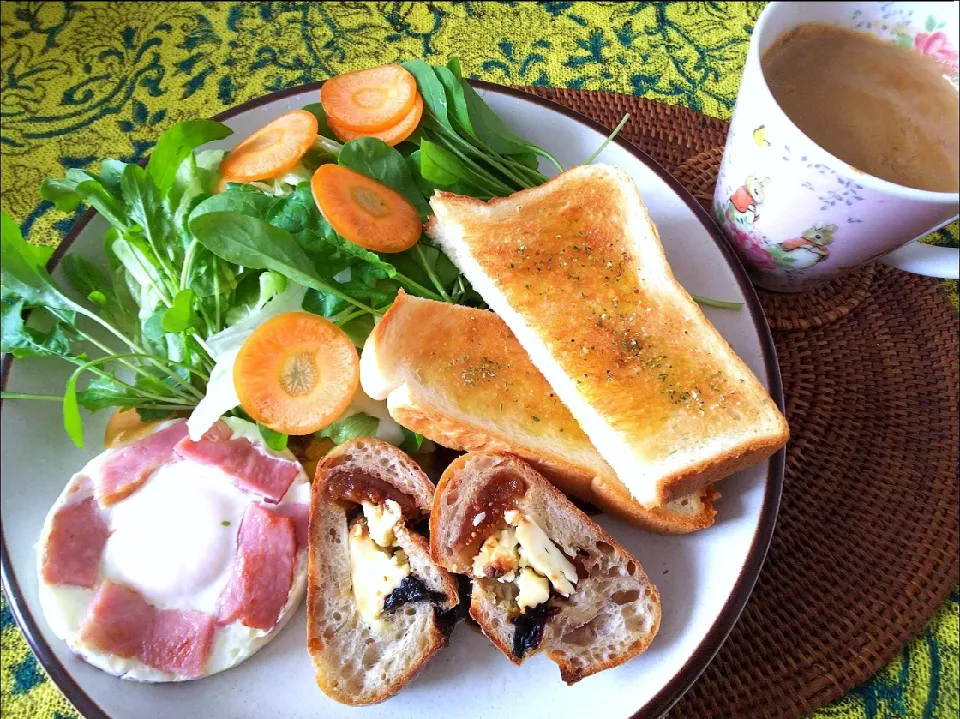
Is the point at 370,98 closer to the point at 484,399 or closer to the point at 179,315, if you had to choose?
the point at 179,315

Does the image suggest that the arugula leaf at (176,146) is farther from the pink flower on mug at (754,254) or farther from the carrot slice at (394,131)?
the pink flower on mug at (754,254)

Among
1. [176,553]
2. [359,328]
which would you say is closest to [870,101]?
[359,328]

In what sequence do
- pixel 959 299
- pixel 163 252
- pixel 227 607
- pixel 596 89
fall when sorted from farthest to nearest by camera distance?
pixel 596 89, pixel 959 299, pixel 163 252, pixel 227 607

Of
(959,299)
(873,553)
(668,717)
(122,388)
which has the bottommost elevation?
(668,717)

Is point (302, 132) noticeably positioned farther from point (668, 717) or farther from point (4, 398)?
point (668, 717)

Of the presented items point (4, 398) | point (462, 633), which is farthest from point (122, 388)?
point (462, 633)
